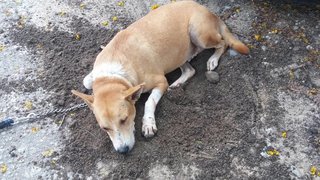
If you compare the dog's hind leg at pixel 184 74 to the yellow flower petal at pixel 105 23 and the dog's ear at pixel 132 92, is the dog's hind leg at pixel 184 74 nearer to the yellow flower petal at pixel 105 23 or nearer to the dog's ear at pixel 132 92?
the dog's ear at pixel 132 92

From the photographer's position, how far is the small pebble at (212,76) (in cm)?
520

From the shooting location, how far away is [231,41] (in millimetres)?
5496

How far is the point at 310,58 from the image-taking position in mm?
5473

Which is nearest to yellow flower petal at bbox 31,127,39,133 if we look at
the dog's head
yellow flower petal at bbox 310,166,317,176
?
the dog's head

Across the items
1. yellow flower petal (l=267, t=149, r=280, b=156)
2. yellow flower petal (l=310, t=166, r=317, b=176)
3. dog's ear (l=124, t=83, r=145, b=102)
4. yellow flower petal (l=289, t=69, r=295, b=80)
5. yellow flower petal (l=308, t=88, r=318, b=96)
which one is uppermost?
dog's ear (l=124, t=83, r=145, b=102)

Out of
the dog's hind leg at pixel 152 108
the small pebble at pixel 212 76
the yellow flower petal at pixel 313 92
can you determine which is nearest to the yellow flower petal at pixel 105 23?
the dog's hind leg at pixel 152 108

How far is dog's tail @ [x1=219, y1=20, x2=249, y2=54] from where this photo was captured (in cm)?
539

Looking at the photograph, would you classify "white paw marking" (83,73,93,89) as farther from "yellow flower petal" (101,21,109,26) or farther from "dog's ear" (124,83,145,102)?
"yellow flower petal" (101,21,109,26)

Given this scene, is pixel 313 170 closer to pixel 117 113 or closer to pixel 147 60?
pixel 117 113

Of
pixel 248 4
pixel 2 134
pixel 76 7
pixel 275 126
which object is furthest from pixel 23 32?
pixel 275 126

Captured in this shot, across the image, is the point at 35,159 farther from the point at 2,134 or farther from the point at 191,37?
the point at 191,37

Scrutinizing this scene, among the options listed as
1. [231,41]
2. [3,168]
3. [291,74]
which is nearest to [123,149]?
[3,168]

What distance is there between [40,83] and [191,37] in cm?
199

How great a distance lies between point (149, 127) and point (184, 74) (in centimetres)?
105
